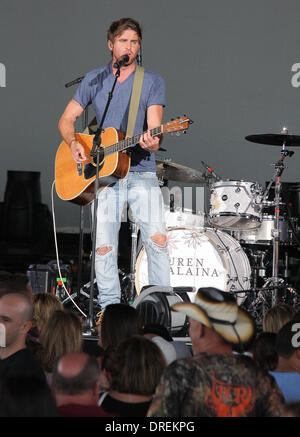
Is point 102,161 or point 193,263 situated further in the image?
point 193,263

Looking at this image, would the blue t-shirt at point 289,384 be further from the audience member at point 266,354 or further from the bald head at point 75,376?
the bald head at point 75,376

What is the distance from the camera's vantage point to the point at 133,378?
2.32 m

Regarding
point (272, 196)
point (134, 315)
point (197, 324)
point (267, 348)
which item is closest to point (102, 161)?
point (134, 315)

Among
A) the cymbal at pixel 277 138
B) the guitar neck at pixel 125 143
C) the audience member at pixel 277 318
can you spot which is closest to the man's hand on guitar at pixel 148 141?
the guitar neck at pixel 125 143

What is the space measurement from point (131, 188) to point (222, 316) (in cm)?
251

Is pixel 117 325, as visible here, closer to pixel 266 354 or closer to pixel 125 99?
pixel 266 354

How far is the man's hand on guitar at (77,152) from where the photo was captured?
4.94 meters

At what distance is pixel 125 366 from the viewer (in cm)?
232

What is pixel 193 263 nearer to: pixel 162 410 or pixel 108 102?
pixel 108 102

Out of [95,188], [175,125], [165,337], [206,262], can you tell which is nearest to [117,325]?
[165,337]

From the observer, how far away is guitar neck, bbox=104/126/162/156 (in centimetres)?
461

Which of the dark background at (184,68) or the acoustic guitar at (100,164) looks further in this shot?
the dark background at (184,68)

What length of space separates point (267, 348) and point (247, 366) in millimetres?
916

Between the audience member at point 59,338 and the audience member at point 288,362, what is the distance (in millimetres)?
893
